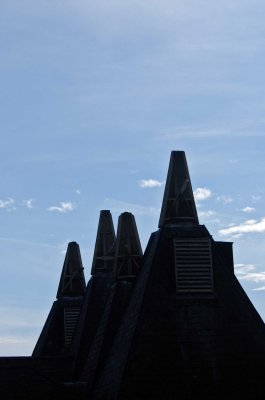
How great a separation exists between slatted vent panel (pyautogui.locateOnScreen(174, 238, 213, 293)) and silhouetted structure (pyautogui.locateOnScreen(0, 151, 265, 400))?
34mm

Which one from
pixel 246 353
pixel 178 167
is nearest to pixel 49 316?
pixel 178 167

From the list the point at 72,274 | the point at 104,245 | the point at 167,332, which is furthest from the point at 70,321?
the point at 167,332

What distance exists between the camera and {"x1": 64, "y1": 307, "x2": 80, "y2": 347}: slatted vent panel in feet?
126

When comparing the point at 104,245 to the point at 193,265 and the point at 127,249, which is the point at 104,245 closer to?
the point at 127,249

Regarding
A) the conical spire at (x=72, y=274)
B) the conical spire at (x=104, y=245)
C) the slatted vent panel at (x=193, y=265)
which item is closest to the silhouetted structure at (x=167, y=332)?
the slatted vent panel at (x=193, y=265)

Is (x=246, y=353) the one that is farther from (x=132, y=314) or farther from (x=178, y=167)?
(x=178, y=167)

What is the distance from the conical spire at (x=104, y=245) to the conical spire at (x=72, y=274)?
3397 millimetres

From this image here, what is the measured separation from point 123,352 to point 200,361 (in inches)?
99.1

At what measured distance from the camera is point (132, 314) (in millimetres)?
29312

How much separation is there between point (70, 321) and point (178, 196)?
33.7 ft

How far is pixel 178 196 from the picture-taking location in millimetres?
31422

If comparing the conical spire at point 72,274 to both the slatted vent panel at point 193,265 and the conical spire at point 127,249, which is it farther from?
the slatted vent panel at point 193,265

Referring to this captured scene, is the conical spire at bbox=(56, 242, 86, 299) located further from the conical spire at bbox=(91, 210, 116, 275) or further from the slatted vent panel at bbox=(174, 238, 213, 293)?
the slatted vent panel at bbox=(174, 238, 213, 293)

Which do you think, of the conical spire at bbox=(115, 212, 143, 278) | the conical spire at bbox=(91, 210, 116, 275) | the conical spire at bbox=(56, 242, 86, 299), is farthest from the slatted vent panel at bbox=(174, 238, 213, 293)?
the conical spire at bbox=(56, 242, 86, 299)
